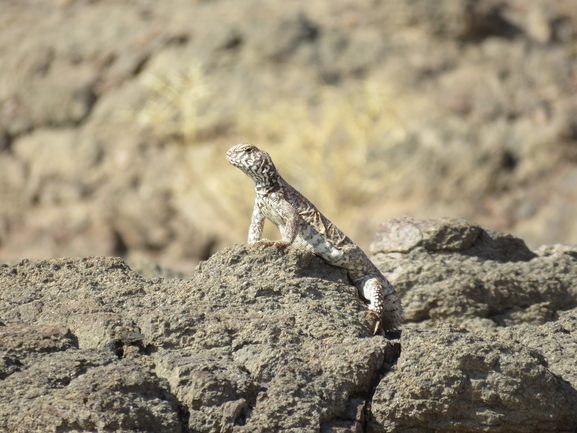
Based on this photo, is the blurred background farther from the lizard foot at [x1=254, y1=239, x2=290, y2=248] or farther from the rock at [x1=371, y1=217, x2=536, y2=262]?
the lizard foot at [x1=254, y1=239, x2=290, y2=248]

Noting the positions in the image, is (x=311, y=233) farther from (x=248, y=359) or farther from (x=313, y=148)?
(x=313, y=148)

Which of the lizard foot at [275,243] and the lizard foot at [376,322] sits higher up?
the lizard foot at [275,243]

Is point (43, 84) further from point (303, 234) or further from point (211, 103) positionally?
point (303, 234)

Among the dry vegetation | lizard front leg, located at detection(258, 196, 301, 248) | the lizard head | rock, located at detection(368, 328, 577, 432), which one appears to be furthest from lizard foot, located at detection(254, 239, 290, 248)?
the dry vegetation

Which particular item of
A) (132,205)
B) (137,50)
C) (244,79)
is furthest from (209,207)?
(137,50)

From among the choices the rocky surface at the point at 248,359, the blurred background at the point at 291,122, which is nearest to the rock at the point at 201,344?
the rocky surface at the point at 248,359

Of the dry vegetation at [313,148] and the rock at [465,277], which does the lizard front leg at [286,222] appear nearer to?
the rock at [465,277]
